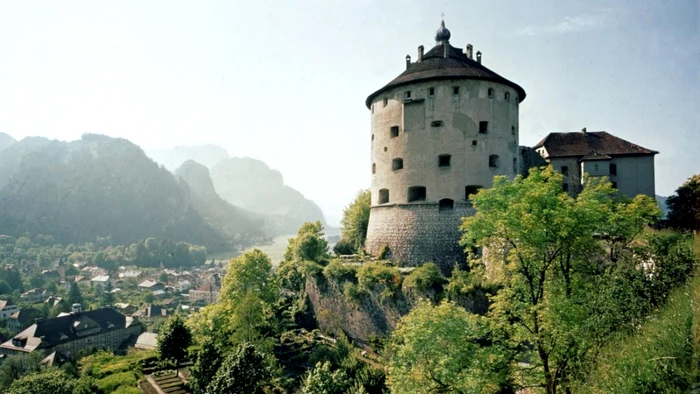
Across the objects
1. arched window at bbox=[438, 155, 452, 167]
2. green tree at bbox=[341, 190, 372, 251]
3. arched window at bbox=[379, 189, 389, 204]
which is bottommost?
green tree at bbox=[341, 190, 372, 251]

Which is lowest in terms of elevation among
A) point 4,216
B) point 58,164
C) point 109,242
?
point 109,242

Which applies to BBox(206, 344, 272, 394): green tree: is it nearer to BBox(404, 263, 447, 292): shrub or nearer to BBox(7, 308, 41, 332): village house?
BBox(404, 263, 447, 292): shrub

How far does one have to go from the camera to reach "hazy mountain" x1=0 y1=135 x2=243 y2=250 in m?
159

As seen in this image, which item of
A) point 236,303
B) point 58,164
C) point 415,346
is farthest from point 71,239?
point 415,346

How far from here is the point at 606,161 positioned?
94.2 feet

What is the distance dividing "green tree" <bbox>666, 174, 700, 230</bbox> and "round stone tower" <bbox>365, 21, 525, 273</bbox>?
10.4 meters

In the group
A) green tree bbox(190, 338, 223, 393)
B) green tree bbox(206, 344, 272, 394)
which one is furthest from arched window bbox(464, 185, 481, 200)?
green tree bbox(190, 338, 223, 393)

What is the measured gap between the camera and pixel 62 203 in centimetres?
16525

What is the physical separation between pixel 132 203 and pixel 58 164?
1524 inches

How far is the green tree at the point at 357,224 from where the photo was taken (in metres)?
29.3

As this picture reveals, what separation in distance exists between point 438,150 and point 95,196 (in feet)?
618

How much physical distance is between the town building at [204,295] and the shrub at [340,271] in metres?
72.1

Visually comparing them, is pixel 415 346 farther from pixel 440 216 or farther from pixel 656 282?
pixel 440 216

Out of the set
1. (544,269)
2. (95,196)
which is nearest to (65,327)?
(544,269)
